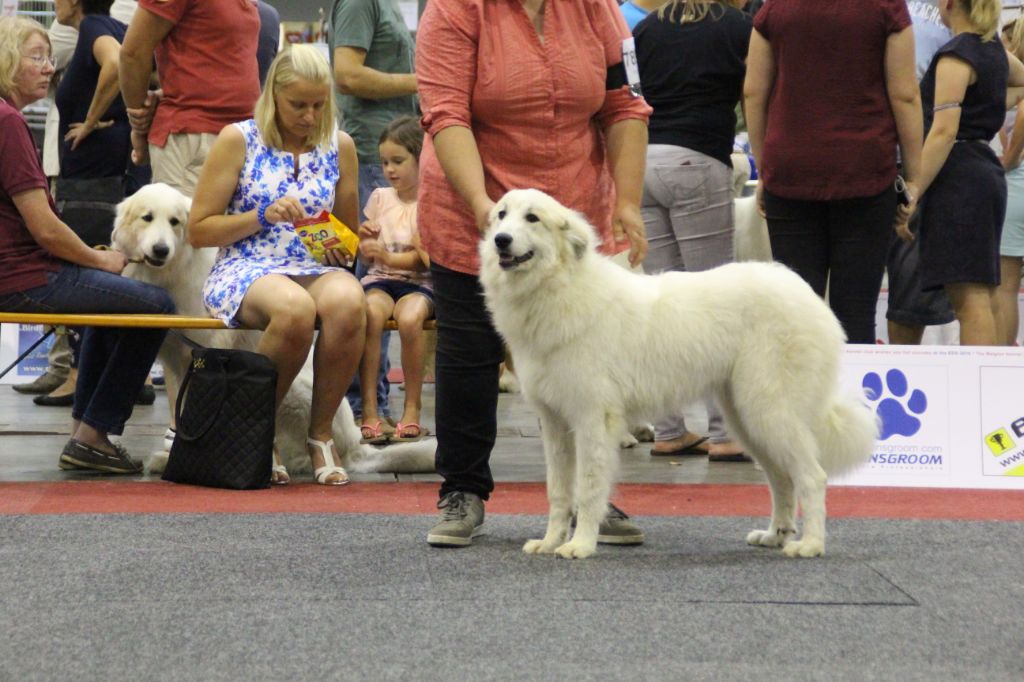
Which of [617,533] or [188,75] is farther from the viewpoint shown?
[188,75]

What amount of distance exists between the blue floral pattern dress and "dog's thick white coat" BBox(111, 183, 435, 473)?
0.81 ft

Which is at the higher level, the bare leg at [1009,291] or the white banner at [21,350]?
the bare leg at [1009,291]

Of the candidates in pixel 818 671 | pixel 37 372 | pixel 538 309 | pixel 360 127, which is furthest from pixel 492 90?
pixel 37 372

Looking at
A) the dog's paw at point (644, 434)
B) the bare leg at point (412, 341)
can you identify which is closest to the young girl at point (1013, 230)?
the dog's paw at point (644, 434)

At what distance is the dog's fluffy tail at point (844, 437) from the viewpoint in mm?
3615

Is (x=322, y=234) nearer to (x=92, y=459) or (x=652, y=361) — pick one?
(x=92, y=459)

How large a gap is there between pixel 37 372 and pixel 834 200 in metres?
5.26

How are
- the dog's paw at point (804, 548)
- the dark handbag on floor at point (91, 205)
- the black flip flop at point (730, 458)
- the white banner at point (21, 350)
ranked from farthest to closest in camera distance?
the white banner at point (21, 350), the dark handbag on floor at point (91, 205), the black flip flop at point (730, 458), the dog's paw at point (804, 548)

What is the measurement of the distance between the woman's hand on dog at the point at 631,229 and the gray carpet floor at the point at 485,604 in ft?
2.62

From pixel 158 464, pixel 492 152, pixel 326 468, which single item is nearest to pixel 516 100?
pixel 492 152

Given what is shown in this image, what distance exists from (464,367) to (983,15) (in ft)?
8.39

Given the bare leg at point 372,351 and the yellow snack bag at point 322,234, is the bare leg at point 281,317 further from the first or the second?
the bare leg at point 372,351

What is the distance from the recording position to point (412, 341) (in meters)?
5.40

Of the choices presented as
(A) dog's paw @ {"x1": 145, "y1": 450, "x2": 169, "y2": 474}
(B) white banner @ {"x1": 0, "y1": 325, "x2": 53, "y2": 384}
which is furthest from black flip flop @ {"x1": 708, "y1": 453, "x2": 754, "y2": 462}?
(B) white banner @ {"x1": 0, "y1": 325, "x2": 53, "y2": 384}
